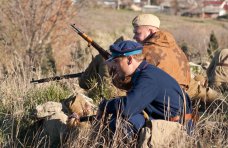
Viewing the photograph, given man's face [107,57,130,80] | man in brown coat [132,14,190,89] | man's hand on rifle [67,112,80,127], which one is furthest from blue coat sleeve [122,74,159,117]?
man in brown coat [132,14,190,89]

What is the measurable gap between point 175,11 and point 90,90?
2453 inches

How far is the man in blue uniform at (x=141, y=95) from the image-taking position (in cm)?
479

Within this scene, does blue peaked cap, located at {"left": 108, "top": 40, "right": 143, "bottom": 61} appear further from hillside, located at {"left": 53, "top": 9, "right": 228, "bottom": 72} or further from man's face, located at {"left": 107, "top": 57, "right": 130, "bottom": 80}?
hillside, located at {"left": 53, "top": 9, "right": 228, "bottom": 72}

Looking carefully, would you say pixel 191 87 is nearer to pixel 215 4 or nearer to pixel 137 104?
pixel 137 104

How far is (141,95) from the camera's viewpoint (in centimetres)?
476

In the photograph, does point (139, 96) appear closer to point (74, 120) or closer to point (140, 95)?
point (140, 95)

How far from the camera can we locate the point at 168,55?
241 inches

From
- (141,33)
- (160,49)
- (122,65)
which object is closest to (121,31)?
(141,33)

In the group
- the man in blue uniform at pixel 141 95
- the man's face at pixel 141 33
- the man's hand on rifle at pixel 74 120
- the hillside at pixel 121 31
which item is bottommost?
the hillside at pixel 121 31

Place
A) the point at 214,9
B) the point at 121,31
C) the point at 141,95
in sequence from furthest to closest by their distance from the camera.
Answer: the point at 214,9 → the point at 121,31 → the point at 141,95

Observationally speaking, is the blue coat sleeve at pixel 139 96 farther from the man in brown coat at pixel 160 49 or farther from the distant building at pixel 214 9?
the distant building at pixel 214 9

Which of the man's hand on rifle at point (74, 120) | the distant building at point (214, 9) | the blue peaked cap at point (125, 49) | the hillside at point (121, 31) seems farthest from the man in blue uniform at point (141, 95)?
the distant building at point (214, 9)

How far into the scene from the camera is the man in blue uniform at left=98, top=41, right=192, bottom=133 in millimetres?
4785

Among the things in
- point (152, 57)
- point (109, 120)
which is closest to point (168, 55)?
point (152, 57)
